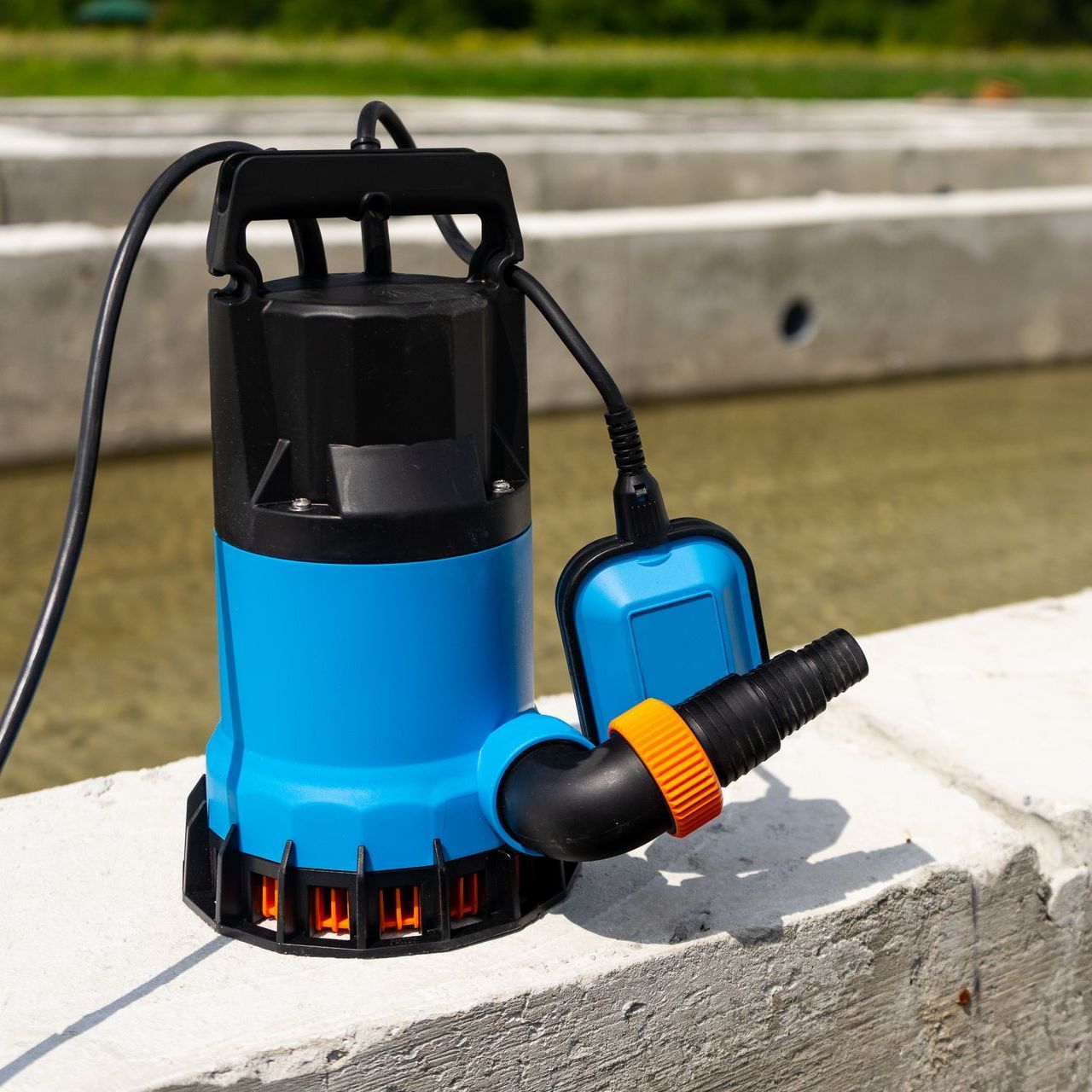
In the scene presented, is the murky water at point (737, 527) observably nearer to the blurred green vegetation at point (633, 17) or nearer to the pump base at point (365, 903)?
the pump base at point (365, 903)

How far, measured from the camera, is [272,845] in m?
1.28

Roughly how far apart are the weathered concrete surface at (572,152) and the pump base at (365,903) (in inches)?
218

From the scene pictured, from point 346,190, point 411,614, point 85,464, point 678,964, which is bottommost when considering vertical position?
point 678,964

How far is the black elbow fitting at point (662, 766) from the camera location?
1184 mm

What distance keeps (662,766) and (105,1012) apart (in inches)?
20.4

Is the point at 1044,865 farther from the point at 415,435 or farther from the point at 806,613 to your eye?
the point at 806,613

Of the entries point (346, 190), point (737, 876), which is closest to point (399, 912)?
point (737, 876)

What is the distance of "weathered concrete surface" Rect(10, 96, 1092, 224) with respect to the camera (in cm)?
664

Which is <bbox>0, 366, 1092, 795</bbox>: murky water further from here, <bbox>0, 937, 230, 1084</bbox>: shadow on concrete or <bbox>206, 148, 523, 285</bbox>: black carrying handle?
<bbox>206, 148, 523, 285</bbox>: black carrying handle

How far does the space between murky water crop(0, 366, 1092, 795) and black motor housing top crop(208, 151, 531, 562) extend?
163 cm

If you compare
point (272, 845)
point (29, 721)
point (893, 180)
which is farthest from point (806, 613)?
point (893, 180)

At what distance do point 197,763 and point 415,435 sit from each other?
65cm

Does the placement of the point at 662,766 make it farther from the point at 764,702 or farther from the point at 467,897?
the point at 467,897

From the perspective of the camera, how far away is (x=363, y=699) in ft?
4.07
